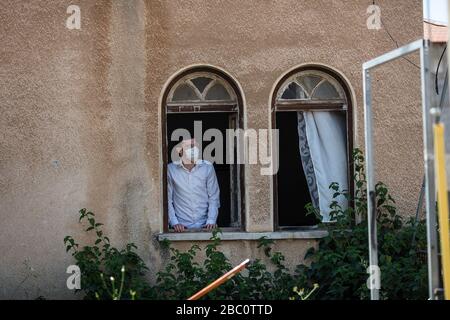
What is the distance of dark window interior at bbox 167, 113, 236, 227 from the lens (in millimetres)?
11336

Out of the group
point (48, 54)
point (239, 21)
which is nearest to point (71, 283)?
point (48, 54)

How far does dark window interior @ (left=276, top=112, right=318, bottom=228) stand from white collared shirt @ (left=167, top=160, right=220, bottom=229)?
86 cm

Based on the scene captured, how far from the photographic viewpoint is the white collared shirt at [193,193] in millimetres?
11109

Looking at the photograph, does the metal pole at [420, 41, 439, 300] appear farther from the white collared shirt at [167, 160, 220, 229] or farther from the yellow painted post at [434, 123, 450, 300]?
the white collared shirt at [167, 160, 220, 229]

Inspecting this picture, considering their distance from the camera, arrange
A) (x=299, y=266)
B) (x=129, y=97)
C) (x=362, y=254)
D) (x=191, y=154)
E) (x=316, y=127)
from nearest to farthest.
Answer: (x=362, y=254), (x=299, y=266), (x=129, y=97), (x=191, y=154), (x=316, y=127)

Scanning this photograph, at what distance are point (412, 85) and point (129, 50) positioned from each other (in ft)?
10.5

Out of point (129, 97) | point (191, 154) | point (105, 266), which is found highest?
point (129, 97)

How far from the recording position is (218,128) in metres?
11.4

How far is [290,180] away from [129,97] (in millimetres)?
2601

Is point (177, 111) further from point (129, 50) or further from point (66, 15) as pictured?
point (66, 15)
